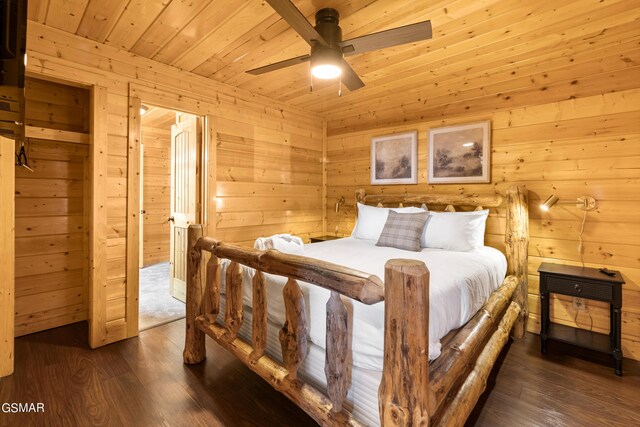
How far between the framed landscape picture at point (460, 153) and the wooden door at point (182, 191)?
262 centimetres

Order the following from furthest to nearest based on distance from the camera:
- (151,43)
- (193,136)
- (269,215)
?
(269,215) < (193,136) < (151,43)

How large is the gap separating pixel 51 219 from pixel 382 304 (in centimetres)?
320

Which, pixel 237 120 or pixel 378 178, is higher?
pixel 237 120

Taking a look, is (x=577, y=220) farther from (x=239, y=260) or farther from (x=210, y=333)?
(x=210, y=333)

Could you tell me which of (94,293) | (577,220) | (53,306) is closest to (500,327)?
(577,220)

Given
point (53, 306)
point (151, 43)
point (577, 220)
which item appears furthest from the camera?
point (53, 306)

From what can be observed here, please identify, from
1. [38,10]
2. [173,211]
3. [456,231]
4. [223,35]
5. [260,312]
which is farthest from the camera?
[173,211]

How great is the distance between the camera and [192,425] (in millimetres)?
1638

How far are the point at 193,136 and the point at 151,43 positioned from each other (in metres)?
1.00

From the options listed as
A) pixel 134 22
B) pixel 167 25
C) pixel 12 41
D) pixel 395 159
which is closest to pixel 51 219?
pixel 134 22

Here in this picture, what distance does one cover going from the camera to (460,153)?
3.23 m

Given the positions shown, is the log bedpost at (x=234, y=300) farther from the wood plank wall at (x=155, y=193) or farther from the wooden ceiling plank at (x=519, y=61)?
the wood plank wall at (x=155, y=193)

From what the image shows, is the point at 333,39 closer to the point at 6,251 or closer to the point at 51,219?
the point at 6,251

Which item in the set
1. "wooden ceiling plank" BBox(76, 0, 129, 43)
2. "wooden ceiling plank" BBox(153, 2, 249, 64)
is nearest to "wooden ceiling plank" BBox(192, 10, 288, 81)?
"wooden ceiling plank" BBox(153, 2, 249, 64)
